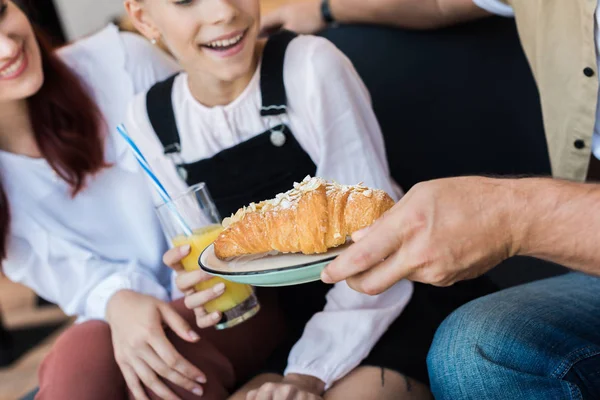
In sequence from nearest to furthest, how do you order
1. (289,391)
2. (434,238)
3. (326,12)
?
(434,238) < (289,391) < (326,12)

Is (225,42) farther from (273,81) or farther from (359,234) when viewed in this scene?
(359,234)

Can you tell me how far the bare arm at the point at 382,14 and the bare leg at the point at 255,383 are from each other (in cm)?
81

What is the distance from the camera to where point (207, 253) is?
99 centimetres

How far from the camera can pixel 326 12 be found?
1.61m

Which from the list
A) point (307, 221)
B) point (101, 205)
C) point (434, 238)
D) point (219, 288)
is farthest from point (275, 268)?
→ point (101, 205)

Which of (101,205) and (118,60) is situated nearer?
(101,205)

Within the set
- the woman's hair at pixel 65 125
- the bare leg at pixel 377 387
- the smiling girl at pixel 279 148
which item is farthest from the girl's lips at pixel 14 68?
the bare leg at pixel 377 387

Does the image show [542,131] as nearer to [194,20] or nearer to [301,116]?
[301,116]

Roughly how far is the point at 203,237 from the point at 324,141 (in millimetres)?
276

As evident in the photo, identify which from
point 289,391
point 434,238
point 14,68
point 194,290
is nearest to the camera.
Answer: point 434,238

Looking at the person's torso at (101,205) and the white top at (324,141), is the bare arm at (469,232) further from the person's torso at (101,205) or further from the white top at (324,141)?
the person's torso at (101,205)

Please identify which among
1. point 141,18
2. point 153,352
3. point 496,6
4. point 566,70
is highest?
point 141,18

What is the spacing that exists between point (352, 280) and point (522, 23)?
2.28 feet

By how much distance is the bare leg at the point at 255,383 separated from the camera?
3.98 feet
